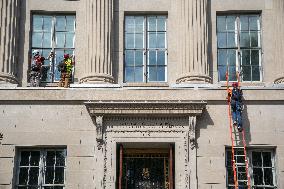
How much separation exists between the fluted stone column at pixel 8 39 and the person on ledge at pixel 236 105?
29.5 ft

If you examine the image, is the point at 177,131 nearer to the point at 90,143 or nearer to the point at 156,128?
the point at 156,128

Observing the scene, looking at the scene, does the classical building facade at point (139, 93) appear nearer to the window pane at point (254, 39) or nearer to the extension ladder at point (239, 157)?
the window pane at point (254, 39)

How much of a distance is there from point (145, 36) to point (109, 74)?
2.52 m

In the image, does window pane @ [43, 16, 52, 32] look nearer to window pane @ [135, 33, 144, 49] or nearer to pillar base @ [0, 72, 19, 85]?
pillar base @ [0, 72, 19, 85]

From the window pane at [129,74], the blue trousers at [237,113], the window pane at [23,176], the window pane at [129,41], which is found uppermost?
the window pane at [129,41]

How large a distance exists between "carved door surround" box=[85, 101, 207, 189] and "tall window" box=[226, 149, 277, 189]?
164 cm

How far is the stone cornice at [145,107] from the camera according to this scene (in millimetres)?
22125

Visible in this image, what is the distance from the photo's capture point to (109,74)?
23.6 metres

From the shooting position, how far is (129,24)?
24.8 m

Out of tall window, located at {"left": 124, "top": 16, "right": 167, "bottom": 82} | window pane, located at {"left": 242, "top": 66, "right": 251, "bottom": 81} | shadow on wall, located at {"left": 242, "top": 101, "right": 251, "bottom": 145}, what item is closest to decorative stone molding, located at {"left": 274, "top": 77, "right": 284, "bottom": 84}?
window pane, located at {"left": 242, "top": 66, "right": 251, "bottom": 81}

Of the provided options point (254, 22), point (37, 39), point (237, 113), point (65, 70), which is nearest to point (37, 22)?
point (37, 39)

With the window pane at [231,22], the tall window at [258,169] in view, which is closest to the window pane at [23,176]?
the tall window at [258,169]

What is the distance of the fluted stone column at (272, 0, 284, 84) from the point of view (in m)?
23.6

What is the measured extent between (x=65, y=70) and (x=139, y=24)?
3878mm
